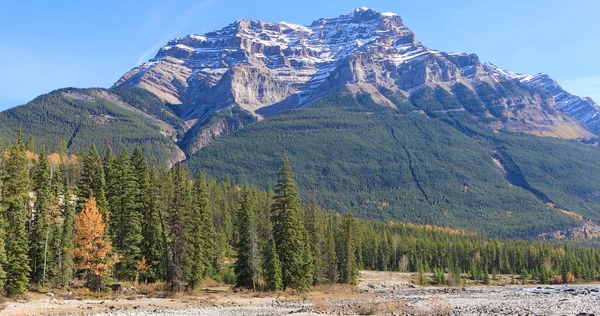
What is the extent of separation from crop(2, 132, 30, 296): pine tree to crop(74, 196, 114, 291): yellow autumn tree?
5272mm

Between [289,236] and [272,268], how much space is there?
14.7 feet

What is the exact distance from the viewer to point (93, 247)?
5850 cm

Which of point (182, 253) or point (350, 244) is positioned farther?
point (350, 244)

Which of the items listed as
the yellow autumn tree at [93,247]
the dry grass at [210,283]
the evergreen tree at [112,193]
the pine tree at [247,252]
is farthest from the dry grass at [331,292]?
the yellow autumn tree at [93,247]

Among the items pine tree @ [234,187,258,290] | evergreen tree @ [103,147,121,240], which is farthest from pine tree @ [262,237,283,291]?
evergreen tree @ [103,147,121,240]

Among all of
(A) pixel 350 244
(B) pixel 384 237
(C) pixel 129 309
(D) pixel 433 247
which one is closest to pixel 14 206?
(C) pixel 129 309

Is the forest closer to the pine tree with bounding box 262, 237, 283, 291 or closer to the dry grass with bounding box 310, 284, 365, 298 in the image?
the pine tree with bounding box 262, 237, 283, 291

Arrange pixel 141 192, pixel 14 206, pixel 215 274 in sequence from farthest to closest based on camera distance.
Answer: pixel 215 274
pixel 141 192
pixel 14 206

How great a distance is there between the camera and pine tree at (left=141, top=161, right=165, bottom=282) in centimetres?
6906

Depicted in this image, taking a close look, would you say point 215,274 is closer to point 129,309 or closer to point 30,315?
point 129,309

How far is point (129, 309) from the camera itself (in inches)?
1816

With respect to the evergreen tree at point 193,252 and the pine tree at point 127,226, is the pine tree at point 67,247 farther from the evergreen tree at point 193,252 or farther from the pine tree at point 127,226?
the evergreen tree at point 193,252

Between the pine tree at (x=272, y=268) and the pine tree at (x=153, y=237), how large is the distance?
41.8 ft

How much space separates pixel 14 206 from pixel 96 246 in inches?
368
